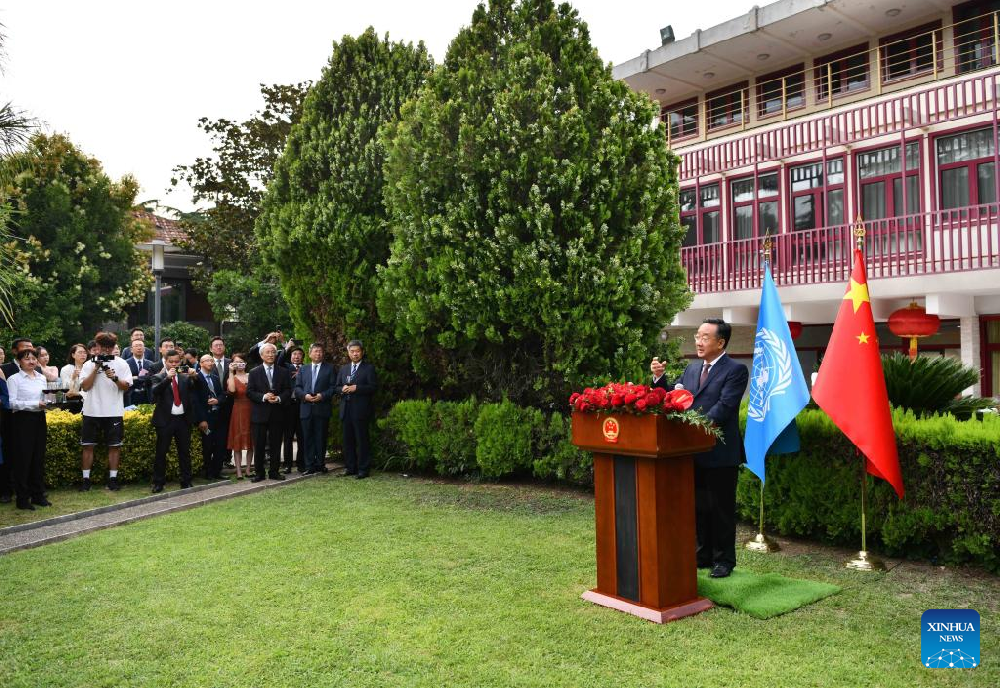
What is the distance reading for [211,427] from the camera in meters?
11.3

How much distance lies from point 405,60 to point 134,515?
319 inches

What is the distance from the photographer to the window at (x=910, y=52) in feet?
60.5

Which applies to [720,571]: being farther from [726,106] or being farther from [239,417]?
[726,106]

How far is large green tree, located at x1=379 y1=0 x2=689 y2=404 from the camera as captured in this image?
962cm

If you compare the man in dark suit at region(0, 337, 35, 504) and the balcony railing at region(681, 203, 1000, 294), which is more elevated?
the balcony railing at region(681, 203, 1000, 294)

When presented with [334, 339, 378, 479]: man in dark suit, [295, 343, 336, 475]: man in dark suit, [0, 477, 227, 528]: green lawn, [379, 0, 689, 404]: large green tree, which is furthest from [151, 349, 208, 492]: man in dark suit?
[379, 0, 689, 404]: large green tree

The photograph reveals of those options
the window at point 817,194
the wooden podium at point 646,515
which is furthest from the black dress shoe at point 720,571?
the window at point 817,194

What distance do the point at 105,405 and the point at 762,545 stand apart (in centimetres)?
825

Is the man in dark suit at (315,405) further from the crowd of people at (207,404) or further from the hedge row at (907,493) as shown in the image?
the hedge row at (907,493)

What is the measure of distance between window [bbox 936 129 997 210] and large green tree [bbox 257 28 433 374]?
11581 mm

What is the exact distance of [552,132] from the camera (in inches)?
387

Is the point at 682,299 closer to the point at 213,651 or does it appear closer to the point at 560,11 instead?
the point at 560,11

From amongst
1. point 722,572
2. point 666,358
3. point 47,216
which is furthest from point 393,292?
point 47,216

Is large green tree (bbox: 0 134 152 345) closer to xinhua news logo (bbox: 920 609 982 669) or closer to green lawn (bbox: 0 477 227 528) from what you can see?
green lawn (bbox: 0 477 227 528)
